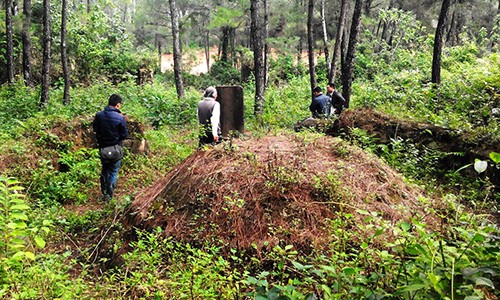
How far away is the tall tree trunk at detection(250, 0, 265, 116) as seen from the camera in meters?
12.5

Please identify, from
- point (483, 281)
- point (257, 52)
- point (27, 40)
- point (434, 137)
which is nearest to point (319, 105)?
point (434, 137)

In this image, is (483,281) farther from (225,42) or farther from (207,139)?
(225,42)

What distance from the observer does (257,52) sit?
13375 millimetres

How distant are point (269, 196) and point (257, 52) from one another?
A: 964cm

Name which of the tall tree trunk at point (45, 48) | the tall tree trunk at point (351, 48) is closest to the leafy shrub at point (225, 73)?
the tall tree trunk at point (45, 48)

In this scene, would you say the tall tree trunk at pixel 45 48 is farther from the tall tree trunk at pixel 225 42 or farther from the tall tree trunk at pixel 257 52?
the tall tree trunk at pixel 225 42

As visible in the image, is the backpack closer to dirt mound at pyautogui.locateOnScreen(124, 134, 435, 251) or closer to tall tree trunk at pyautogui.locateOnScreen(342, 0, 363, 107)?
dirt mound at pyautogui.locateOnScreen(124, 134, 435, 251)

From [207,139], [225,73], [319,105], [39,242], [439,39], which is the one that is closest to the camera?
[39,242]

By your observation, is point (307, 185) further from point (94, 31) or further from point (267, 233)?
point (94, 31)

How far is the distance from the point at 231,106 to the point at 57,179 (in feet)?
13.7

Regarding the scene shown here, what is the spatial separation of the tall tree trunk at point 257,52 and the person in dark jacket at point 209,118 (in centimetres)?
603

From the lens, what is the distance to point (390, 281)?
2.57 meters

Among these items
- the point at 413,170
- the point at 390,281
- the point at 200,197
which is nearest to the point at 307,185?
the point at 200,197

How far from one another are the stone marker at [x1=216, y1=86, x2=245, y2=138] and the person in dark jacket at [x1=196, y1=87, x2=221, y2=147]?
1.09 meters
